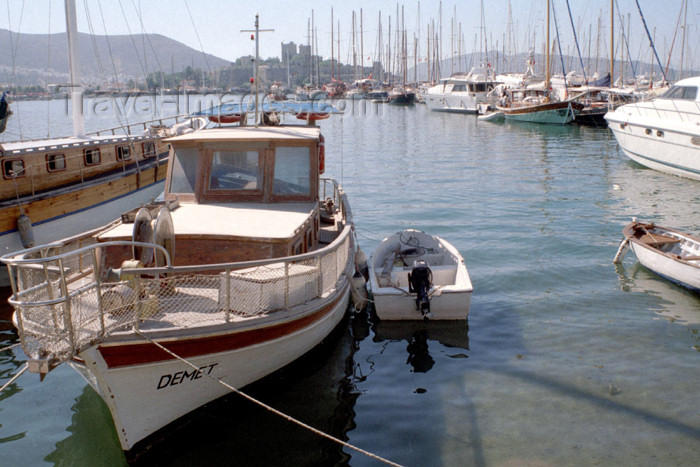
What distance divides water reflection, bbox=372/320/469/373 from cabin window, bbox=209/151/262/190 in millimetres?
3583

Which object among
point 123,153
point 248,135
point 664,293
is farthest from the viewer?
point 123,153

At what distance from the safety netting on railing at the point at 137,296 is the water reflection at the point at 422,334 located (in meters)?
2.26

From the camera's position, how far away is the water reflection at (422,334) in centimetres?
1008

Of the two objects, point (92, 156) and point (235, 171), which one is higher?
point (92, 156)

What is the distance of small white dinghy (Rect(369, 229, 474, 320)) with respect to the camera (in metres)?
10.5

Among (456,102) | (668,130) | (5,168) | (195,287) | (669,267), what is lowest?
(669,267)

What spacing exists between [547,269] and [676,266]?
2850 mm

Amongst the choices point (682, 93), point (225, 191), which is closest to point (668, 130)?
point (682, 93)

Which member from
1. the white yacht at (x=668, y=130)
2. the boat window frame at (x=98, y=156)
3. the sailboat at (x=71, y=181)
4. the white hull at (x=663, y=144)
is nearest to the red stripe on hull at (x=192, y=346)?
the sailboat at (x=71, y=181)

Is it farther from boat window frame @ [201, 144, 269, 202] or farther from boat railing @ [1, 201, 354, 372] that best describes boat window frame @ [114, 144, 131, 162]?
boat railing @ [1, 201, 354, 372]

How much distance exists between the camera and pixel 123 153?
1753 centimetres

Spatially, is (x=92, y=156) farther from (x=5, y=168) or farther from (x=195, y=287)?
(x=195, y=287)

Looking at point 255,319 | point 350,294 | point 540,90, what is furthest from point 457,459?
point 540,90

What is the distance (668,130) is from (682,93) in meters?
1.84
